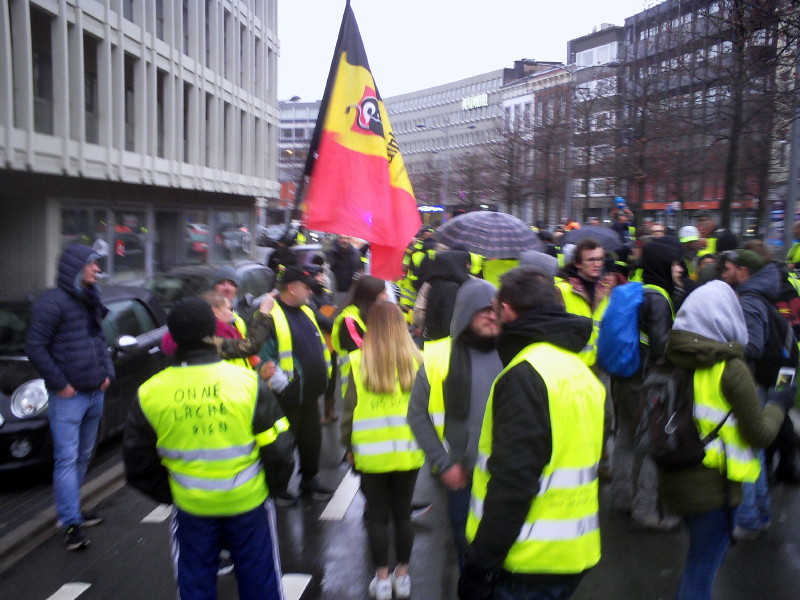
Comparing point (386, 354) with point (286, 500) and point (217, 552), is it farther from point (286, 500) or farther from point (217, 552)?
point (286, 500)

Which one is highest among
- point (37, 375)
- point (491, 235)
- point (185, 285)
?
point (491, 235)

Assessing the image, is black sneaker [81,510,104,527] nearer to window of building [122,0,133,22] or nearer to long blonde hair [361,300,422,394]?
long blonde hair [361,300,422,394]

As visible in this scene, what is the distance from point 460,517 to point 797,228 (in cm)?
655

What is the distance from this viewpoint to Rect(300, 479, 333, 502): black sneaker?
20.1 ft

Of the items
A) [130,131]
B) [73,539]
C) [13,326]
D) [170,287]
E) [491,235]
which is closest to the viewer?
[73,539]

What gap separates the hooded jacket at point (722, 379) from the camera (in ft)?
11.0

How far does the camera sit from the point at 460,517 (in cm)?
410

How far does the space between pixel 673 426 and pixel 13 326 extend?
5.81 meters

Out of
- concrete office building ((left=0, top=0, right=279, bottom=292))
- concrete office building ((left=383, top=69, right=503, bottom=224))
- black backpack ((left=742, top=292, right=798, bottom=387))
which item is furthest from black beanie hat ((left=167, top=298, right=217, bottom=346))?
concrete office building ((left=383, top=69, right=503, bottom=224))

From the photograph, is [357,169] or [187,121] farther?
[187,121]

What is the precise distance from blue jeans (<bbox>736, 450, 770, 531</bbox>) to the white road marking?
12.6ft

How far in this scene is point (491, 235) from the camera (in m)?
7.20

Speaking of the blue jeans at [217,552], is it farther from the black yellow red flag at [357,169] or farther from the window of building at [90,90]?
the window of building at [90,90]

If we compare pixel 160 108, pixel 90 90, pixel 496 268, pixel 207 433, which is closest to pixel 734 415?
pixel 207 433
